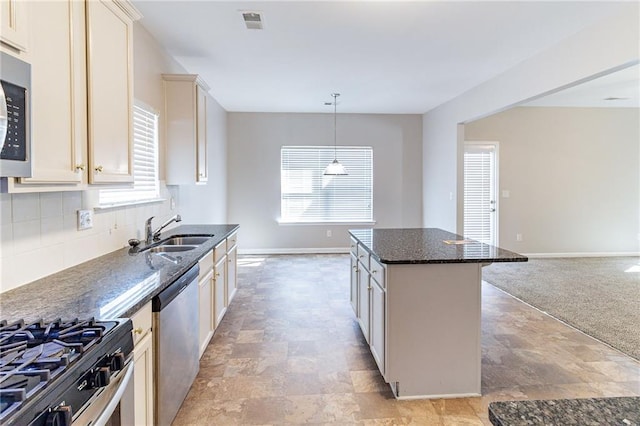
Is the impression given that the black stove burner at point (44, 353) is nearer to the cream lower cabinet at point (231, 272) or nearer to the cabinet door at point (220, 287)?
the cabinet door at point (220, 287)

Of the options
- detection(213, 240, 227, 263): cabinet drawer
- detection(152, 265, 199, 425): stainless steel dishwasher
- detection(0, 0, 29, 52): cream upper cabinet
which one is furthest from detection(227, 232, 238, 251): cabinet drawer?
detection(0, 0, 29, 52): cream upper cabinet

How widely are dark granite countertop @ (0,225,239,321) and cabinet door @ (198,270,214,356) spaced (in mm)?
353

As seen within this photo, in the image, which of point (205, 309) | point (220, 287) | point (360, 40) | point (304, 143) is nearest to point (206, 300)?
point (205, 309)

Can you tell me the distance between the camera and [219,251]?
3.17 meters

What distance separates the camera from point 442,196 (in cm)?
621

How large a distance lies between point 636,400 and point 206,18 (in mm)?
3365

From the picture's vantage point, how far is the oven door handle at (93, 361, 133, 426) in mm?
1108

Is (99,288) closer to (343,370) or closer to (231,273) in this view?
(343,370)

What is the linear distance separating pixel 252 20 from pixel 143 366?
2671mm

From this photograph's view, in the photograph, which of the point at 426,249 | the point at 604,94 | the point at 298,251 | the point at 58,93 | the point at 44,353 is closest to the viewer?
the point at 44,353

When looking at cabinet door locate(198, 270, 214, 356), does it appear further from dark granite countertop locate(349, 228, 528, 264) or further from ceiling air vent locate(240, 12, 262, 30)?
ceiling air vent locate(240, 12, 262, 30)

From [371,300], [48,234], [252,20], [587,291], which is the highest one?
[252,20]

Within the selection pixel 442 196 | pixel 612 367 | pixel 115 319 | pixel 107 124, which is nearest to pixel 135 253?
pixel 107 124

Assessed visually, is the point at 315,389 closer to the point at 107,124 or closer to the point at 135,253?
the point at 135,253
